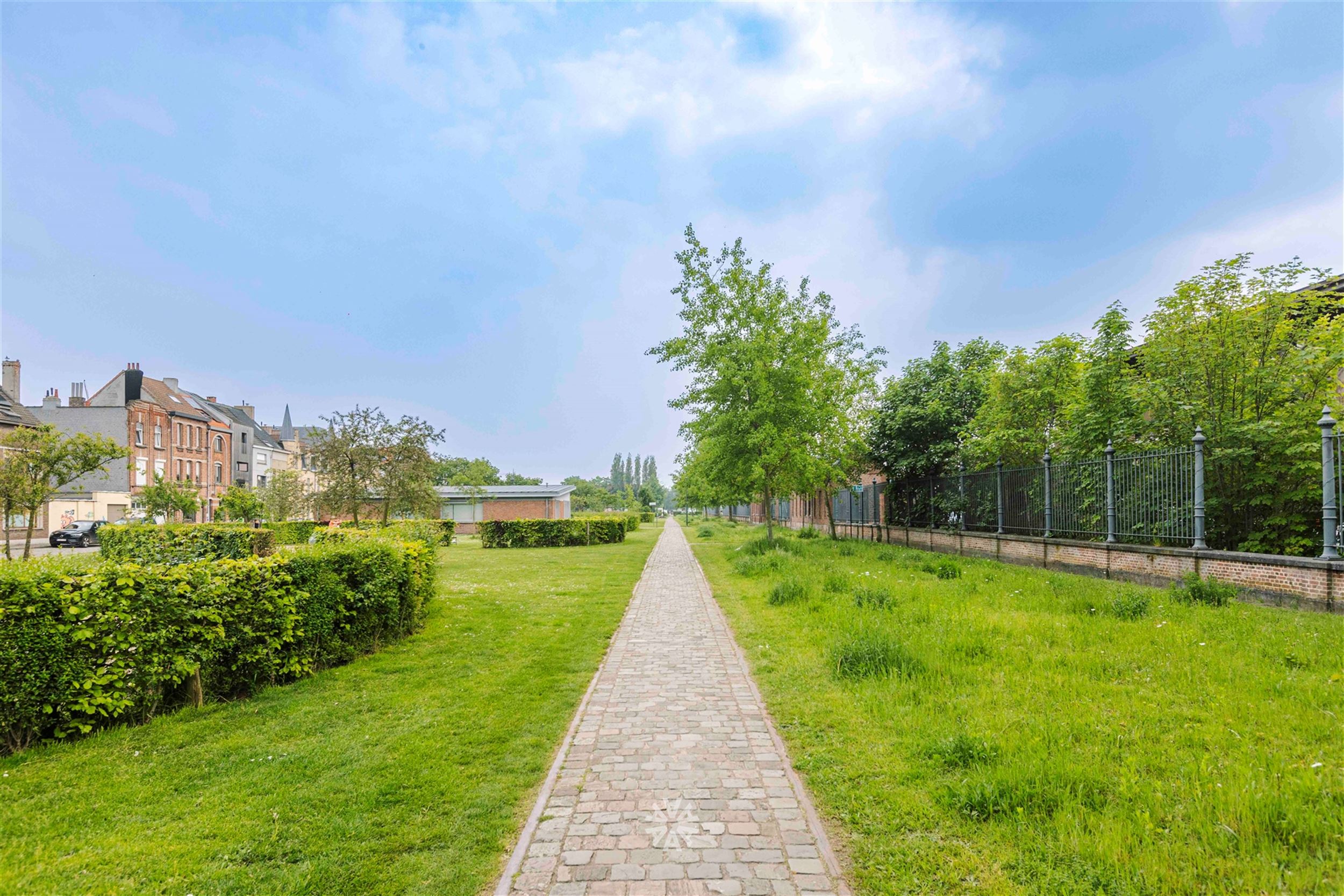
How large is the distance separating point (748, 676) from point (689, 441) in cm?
1759

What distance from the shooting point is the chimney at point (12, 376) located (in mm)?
39625

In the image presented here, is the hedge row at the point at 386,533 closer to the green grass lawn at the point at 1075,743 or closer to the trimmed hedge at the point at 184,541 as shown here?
the trimmed hedge at the point at 184,541

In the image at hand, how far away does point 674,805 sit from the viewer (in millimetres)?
3697

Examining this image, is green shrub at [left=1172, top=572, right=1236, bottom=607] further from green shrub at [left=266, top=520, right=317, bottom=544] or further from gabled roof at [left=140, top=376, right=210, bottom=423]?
gabled roof at [left=140, top=376, right=210, bottom=423]

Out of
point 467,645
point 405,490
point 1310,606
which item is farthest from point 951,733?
point 405,490

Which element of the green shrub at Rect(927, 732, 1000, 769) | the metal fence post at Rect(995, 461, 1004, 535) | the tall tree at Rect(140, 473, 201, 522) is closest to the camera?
the green shrub at Rect(927, 732, 1000, 769)

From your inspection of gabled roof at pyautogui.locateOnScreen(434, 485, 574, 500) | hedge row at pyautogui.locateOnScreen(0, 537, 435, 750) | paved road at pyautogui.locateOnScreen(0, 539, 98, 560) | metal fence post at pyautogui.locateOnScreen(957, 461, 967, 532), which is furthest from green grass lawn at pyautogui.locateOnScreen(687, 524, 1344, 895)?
gabled roof at pyautogui.locateOnScreen(434, 485, 574, 500)

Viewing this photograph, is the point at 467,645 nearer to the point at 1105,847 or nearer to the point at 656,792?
the point at 656,792

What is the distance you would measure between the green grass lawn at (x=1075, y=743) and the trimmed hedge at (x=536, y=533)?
21155 millimetres

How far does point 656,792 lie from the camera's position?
12.7ft

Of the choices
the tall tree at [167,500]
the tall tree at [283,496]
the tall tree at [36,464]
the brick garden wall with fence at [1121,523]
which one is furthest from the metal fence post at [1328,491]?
the tall tree at [167,500]

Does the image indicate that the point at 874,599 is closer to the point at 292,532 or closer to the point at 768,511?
the point at 768,511

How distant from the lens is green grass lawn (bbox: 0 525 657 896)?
3.01 m

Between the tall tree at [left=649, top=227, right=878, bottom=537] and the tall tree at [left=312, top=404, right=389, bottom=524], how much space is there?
30.9 ft
